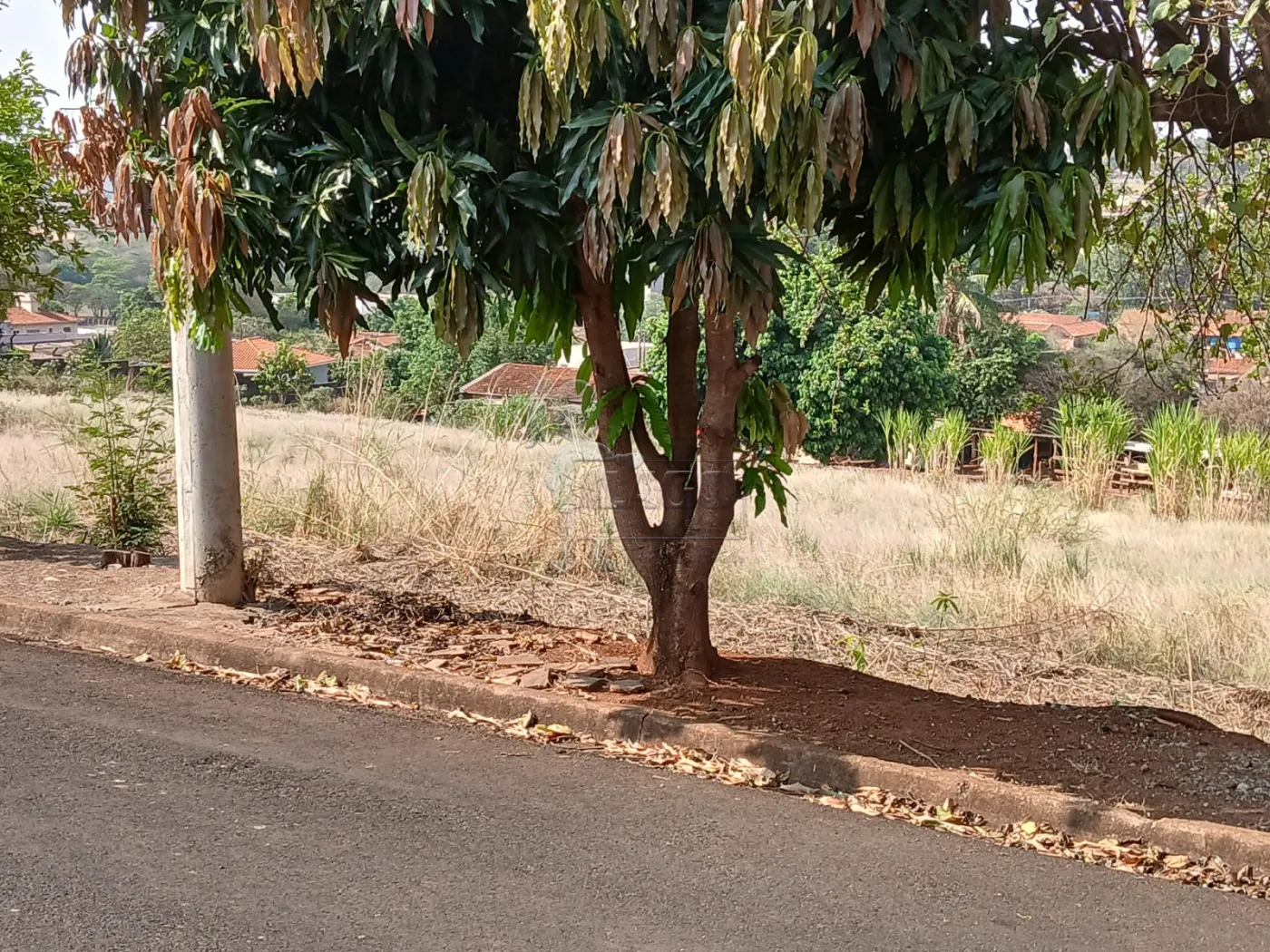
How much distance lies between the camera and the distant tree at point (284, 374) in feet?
126

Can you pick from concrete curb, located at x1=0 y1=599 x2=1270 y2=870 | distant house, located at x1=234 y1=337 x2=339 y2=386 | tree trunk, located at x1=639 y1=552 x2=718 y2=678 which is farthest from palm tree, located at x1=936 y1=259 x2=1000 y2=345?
distant house, located at x1=234 y1=337 x2=339 y2=386

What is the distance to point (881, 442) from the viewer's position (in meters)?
29.0

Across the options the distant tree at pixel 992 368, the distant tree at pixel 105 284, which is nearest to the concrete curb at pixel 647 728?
the distant tree at pixel 992 368

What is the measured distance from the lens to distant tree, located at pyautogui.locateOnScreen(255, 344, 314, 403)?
38406 mm

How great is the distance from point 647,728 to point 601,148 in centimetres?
248

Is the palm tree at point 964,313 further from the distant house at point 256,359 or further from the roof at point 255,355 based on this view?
the roof at point 255,355

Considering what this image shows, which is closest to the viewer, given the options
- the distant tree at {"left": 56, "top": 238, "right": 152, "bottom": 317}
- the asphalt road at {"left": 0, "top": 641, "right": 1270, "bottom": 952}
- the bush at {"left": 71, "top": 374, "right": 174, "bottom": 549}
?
the asphalt road at {"left": 0, "top": 641, "right": 1270, "bottom": 952}

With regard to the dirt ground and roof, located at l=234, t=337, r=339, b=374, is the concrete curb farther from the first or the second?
roof, located at l=234, t=337, r=339, b=374

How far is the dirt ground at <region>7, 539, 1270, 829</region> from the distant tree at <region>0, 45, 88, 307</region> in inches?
110

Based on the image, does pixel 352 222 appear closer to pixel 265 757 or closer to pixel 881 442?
pixel 265 757

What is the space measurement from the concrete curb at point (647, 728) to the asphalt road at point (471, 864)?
298mm

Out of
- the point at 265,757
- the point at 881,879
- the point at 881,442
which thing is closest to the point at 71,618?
the point at 265,757

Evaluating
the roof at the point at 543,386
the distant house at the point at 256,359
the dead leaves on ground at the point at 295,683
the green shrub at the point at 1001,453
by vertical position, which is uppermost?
the distant house at the point at 256,359

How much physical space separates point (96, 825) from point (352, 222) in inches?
91.5
